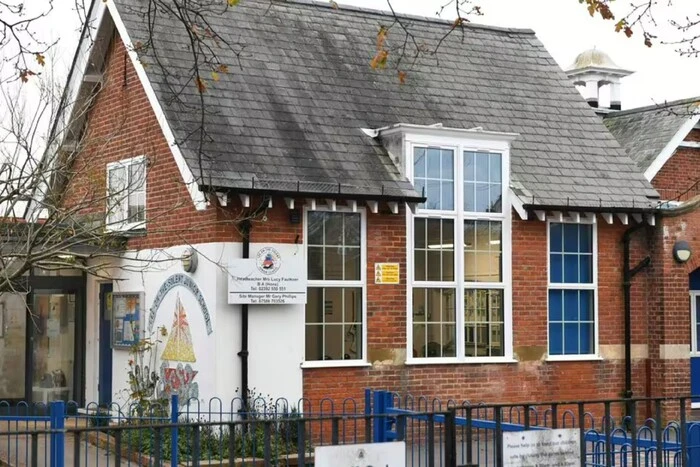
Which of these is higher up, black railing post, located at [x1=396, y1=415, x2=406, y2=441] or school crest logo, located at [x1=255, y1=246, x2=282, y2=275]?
school crest logo, located at [x1=255, y1=246, x2=282, y2=275]

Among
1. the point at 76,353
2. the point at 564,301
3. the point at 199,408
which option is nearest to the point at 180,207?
the point at 199,408

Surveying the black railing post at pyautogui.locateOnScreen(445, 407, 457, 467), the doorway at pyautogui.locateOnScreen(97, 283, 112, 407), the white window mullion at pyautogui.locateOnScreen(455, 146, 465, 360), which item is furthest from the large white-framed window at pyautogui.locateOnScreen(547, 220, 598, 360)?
the black railing post at pyautogui.locateOnScreen(445, 407, 457, 467)

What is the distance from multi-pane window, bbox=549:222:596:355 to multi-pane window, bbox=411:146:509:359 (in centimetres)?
100

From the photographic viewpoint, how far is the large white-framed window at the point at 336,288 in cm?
1797

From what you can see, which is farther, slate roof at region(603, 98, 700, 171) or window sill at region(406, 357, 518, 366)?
slate roof at region(603, 98, 700, 171)

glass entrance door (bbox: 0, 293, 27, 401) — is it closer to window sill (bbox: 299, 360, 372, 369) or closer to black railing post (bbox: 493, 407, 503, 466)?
window sill (bbox: 299, 360, 372, 369)

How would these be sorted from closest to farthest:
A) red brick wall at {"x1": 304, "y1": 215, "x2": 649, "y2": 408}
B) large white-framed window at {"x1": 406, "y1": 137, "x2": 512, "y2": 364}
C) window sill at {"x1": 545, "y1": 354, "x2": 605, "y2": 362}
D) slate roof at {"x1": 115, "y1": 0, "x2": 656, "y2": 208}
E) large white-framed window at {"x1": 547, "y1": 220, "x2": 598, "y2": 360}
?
slate roof at {"x1": 115, "y1": 0, "x2": 656, "y2": 208}
red brick wall at {"x1": 304, "y1": 215, "x2": 649, "y2": 408}
large white-framed window at {"x1": 406, "y1": 137, "x2": 512, "y2": 364}
window sill at {"x1": 545, "y1": 354, "x2": 605, "y2": 362}
large white-framed window at {"x1": 547, "y1": 220, "x2": 598, "y2": 360}

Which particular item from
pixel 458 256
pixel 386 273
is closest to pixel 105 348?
pixel 386 273

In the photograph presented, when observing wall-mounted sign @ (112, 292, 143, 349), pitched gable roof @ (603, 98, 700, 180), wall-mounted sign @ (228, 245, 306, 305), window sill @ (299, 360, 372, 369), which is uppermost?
pitched gable roof @ (603, 98, 700, 180)

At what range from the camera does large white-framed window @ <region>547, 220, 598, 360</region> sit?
19938 millimetres

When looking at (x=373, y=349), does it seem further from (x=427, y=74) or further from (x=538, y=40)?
(x=538, y=40)

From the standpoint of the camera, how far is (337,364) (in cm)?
1792

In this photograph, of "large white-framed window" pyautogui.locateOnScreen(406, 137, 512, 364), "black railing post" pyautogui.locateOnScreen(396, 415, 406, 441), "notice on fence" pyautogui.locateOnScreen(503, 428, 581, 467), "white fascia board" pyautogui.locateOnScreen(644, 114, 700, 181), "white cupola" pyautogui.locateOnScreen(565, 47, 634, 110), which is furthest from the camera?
"white cupola" pyautogui.locateOnScreen(565, 47, 634, 110)

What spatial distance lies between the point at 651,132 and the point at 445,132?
5462 mm
